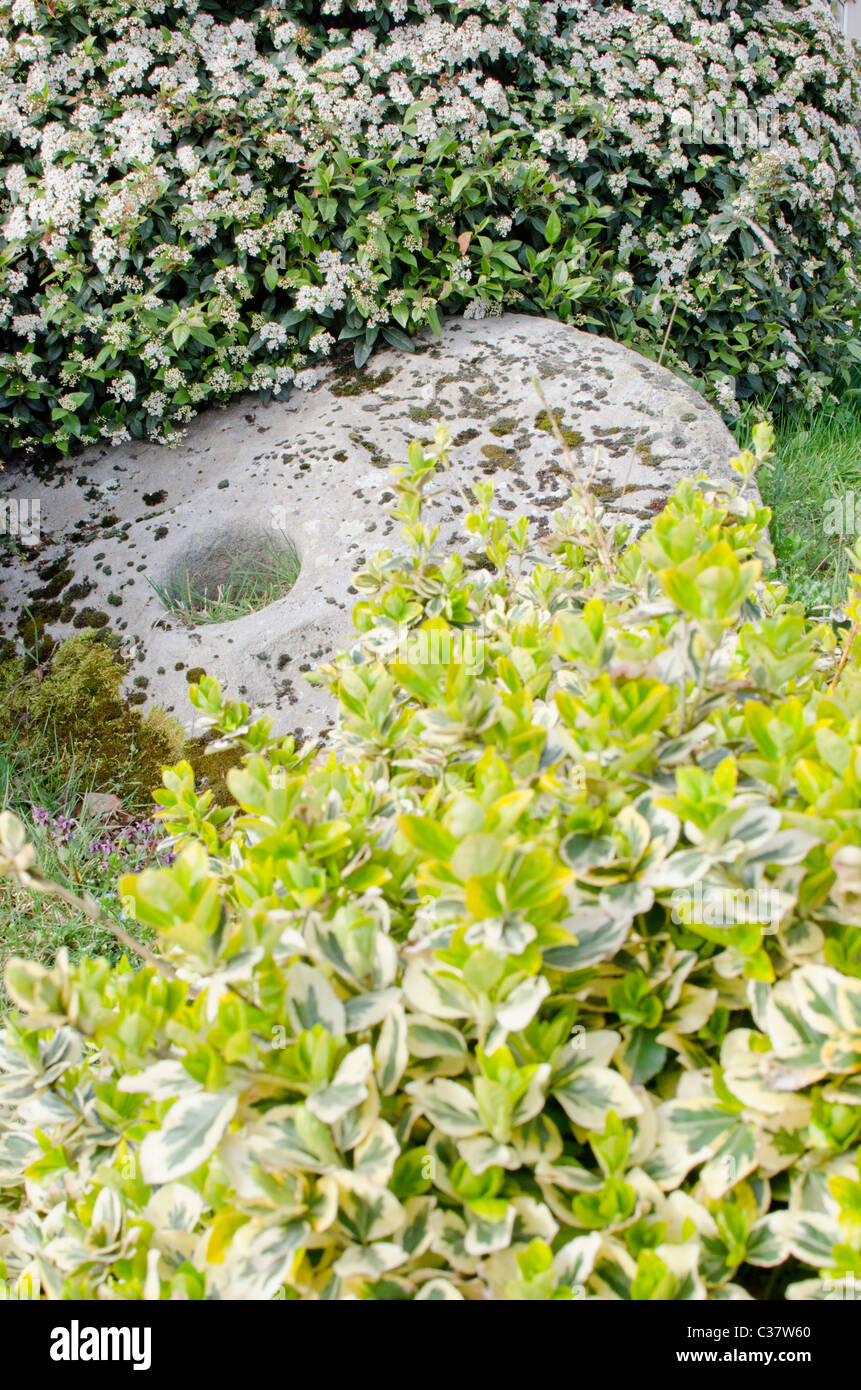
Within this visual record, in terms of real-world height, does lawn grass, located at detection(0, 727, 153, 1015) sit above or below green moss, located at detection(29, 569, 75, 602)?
below

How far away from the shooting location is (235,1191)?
72 cm

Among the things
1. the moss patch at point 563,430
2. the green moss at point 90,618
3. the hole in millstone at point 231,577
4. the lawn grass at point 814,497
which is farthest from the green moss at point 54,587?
the lawn grass at point 814,497

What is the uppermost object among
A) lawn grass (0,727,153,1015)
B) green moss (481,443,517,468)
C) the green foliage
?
green moss (481,443,517,468)

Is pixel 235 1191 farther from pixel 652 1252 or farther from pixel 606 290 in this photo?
pixel 606 290

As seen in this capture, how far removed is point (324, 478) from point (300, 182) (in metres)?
1.20

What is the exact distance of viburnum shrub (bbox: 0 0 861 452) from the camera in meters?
3.31

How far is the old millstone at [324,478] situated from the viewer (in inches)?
109

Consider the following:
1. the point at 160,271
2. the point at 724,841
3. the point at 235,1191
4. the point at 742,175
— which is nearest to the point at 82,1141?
the point at 235,1191

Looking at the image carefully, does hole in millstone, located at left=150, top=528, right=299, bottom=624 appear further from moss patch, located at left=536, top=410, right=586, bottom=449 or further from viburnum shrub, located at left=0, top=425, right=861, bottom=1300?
viburnum shrub, located at left=0, top=425, right=861, bottom=1300

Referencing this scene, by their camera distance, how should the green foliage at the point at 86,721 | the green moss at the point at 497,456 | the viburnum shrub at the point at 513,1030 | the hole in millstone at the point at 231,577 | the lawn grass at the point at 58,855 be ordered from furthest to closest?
the hole in millstone at the point at 231,577 < the green moss at the point at 497,456 < the green foliage at the point at 86,721 < the lawn grass at the point at 58,855 < the viburnum shrub at the point at 513,1030

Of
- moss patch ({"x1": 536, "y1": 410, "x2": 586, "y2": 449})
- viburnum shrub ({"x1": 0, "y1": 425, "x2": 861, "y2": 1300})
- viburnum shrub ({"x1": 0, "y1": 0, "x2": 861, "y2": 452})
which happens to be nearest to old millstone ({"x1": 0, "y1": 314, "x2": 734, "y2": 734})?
moss patch ({"x1": 536, "y1": 410, "x2": 586, "y2": 449})

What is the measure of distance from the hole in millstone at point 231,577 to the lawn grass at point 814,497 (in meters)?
1.64

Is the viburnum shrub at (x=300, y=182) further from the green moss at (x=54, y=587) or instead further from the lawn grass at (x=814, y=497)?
the lawn grass at (x=814, y=497)

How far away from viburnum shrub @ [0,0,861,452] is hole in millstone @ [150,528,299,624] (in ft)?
2.16
